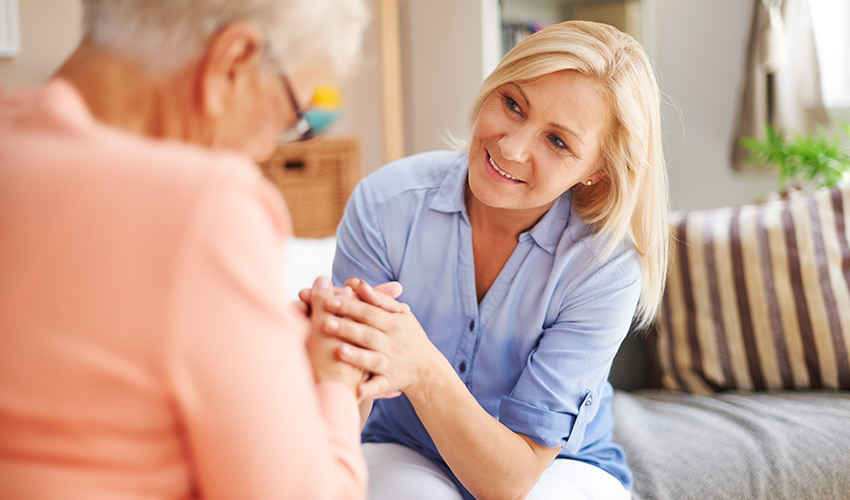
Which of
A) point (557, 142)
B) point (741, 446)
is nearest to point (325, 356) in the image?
point (557, 142)

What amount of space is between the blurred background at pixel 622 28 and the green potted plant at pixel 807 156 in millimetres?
359

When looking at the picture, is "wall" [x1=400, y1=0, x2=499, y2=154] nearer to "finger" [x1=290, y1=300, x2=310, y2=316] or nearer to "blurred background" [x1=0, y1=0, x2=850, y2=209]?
"blurred background" [x1=0, y1=0, x2=850, y2=209]

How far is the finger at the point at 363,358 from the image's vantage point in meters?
0.96

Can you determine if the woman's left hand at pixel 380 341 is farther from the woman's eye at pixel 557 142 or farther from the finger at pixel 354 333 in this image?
the woman's eye at pixel 557 142

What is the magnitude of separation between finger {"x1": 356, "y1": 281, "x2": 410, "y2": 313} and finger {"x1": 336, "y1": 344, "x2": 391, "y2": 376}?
10cm

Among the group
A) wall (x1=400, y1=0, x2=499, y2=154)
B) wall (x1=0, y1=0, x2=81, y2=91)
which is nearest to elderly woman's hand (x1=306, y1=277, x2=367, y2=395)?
wall (x1=0, y1=0, x2=81, y2=91)

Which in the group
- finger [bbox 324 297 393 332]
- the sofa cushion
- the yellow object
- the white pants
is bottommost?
the sofa cushion

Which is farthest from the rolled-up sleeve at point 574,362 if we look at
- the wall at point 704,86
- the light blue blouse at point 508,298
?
the wall at point 704,86

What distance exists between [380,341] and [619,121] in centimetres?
61

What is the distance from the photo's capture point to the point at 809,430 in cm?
162

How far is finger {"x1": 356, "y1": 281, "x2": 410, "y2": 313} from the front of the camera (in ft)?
3.62

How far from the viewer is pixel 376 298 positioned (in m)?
1.11

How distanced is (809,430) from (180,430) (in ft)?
4.91

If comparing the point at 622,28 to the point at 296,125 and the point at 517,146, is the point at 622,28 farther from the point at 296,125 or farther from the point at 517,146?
the point at 296,125
